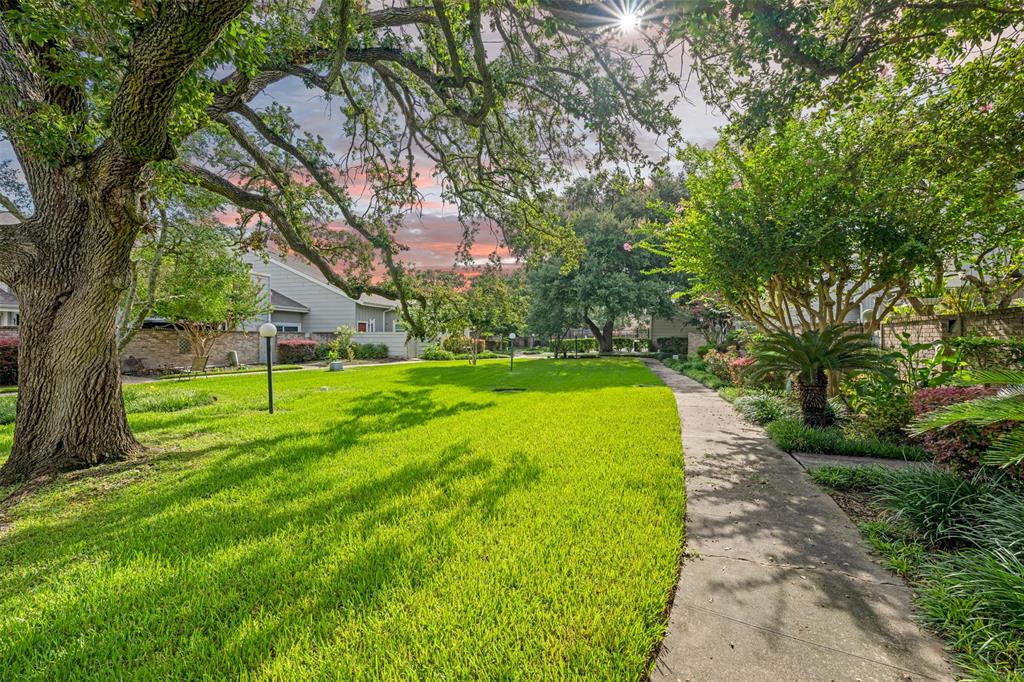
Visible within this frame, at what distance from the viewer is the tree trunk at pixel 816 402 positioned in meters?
5.58

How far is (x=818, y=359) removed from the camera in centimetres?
557

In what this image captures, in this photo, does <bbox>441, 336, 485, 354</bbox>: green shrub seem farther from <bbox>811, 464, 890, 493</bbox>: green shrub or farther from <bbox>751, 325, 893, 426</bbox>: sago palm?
<bbox>811, 464, 890, 493</bbox>: green shrub

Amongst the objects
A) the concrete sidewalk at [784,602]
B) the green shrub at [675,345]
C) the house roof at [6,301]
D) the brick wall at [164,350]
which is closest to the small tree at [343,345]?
the brick wall at [164,350]

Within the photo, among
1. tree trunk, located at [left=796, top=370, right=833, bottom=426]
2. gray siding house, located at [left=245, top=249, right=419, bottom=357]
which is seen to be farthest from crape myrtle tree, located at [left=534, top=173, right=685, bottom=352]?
tree trunk, located at [left=796, top=370, right=833, bottom=426]

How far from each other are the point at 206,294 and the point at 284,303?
11082mm

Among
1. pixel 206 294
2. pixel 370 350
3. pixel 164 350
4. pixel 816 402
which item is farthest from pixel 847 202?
pixel 370 350

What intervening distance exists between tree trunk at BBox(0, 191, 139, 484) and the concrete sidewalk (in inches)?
232

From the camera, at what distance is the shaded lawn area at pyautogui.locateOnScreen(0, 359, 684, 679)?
66.9 inches

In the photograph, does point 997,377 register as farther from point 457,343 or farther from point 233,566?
point 457,343

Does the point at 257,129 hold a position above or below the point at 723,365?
above

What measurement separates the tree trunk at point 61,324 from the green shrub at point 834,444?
8.02m

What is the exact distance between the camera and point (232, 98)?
4922 mm

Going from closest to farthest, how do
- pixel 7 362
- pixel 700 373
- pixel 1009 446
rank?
1. pixel 1009 446
2. pixel 7 362
3. pixel 700 373

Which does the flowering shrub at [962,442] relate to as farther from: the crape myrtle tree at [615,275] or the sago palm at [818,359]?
the crape myrtle tree at [615,275]
